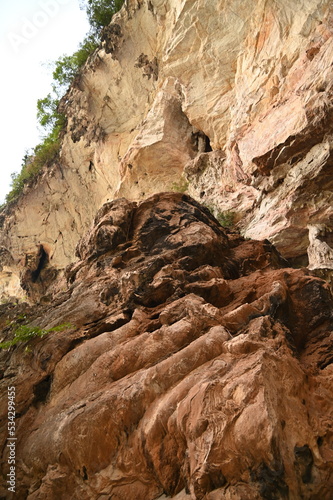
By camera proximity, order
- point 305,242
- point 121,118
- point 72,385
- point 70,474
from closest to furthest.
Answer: point 70,474
point 72,385
point 305,242
point 121,118

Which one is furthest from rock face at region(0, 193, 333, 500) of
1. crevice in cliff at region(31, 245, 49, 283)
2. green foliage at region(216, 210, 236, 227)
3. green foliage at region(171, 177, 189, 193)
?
crevice in cliff at region(31, 245, 49, 283)

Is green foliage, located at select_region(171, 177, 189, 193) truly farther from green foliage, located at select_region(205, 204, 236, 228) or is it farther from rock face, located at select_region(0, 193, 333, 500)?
rock face, located at select_region(0, 193, 333, 500)

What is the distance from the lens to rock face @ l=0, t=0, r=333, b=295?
10383mm

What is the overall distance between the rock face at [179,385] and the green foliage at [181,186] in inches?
413

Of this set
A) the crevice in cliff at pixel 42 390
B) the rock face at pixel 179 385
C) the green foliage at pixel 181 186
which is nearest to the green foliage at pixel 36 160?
the green foliage at pixel 181 186

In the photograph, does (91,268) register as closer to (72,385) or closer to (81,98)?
(72,385)

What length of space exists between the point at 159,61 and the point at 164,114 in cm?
327

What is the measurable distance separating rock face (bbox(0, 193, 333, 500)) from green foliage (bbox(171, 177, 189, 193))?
413 inches

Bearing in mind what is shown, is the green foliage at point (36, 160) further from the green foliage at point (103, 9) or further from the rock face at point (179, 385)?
the rock face at point (179, 385)

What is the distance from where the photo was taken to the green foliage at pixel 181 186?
1731 cm

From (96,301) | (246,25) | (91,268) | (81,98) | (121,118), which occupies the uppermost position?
(81,98)

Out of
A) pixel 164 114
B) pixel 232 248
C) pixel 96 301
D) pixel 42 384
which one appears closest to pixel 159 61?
pixel 164 114

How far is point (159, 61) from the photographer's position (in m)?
Result: 18.5

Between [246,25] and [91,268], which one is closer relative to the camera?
[91,268]
